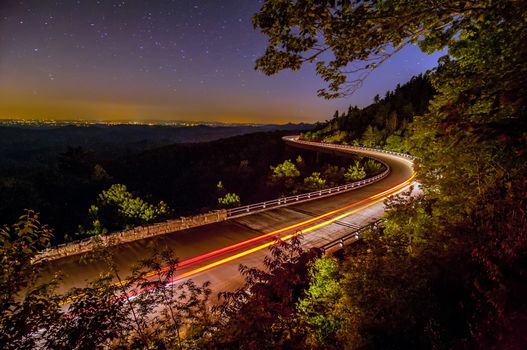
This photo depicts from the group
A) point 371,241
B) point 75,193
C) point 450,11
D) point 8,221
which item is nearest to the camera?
point 450,11

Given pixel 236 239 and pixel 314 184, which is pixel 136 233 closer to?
pixel 236 239

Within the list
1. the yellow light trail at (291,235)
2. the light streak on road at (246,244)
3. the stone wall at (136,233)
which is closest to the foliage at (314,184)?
the yellow light trail at (291,235)

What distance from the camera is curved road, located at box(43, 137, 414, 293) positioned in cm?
1130

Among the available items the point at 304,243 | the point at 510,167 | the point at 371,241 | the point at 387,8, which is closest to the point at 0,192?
the point at 304,243

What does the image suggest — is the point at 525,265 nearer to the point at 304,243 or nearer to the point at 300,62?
A: the point at 300,62

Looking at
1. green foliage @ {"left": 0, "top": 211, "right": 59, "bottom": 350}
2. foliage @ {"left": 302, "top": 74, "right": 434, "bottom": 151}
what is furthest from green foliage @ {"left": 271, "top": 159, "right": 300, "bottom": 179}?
green foliage @ {"left": 0, "top": 211, "right": 59, "bottom": 350}

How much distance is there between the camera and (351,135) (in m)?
84.9

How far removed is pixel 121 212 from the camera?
86.3ft

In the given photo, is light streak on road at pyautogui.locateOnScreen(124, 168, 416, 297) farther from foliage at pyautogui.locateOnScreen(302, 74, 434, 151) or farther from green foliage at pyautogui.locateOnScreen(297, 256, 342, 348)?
foliage at pyautogui.locateOnScreen(302, 74, 434, 151)

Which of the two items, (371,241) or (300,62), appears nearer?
(300,62)

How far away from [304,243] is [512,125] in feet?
40.3

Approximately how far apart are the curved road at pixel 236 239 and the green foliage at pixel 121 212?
12.3 meters

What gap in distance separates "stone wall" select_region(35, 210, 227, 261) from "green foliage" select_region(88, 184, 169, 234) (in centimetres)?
1082

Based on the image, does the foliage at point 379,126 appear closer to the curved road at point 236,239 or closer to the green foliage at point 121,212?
the curved road at point 236,239
